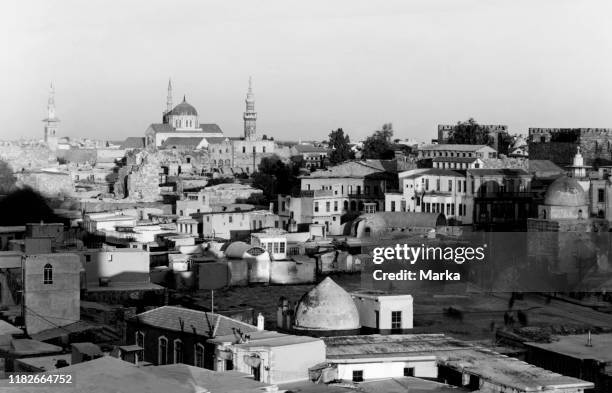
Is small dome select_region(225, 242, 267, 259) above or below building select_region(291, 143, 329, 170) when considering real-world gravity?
below

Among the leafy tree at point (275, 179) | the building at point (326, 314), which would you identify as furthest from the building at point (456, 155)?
the building at point (326, 314)

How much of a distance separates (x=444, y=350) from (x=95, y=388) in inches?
303

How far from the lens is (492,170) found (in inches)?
1725

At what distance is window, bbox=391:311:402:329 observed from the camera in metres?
20.8

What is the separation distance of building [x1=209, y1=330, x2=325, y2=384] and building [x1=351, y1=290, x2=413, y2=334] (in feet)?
12.5

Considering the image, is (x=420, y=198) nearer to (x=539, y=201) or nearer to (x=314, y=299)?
(x=539, y=201)

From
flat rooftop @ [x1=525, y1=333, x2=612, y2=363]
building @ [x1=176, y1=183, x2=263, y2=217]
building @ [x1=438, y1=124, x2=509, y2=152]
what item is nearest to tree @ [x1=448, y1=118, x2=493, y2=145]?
building @ [x1=438, y1=124, x2=509, y2=152]

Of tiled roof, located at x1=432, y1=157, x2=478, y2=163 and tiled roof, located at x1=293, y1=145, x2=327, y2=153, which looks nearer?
tiled roof, located at x1=432, y1=157, x2=478, y2=163

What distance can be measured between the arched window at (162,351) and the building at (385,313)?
357 centimetres

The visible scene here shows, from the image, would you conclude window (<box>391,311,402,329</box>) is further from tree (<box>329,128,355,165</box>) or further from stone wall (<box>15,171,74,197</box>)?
tree (<box>329,128,355,165</box>)

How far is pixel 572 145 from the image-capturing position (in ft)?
171

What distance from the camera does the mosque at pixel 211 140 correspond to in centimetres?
6412

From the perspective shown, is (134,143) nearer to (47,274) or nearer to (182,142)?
(182,142)

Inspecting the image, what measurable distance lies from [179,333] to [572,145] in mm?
36721
